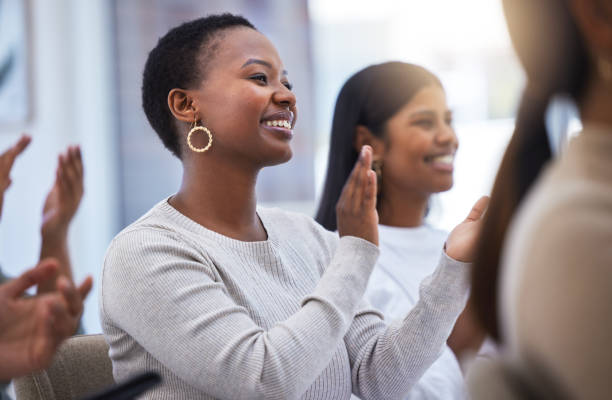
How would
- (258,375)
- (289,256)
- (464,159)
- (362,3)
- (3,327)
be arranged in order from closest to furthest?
(3,327) < (258,375) < (289,256) < (464,159) < (362,3)

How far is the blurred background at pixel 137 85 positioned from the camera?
10.3 ft

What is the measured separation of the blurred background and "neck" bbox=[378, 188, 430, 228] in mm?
1094

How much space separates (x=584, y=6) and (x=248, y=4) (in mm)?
3042

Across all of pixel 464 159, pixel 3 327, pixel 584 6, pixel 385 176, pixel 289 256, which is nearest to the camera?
pixel 584 6

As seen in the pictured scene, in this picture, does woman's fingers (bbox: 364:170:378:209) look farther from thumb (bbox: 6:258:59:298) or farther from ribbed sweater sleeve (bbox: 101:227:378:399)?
thumb (bbox: 6:258:59:298)

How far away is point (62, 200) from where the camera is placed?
1.58 meters

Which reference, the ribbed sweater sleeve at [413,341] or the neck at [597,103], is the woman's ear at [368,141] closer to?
the ribbed sweater sleeve at [413,341]

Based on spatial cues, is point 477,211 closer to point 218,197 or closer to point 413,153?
point 218,197

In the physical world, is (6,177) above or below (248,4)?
below

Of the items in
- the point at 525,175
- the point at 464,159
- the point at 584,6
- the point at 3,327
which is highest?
the point at 584,6

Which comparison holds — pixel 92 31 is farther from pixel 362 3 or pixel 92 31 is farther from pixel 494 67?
pixel 494 67

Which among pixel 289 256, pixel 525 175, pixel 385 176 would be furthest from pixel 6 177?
pixel 525 175

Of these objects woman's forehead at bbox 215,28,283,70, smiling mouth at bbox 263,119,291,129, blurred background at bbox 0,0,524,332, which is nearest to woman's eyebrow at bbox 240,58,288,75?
woman's forehead at bbox 215,28,283,70

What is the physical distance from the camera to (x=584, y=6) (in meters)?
0.60
